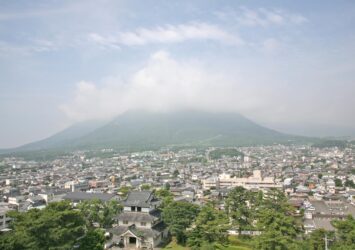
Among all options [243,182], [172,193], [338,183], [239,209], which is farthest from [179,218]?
[338,183]

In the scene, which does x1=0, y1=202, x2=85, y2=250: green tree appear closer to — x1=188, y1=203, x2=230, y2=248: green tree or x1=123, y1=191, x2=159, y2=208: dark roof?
x1=188, y1=203, x2=230, y2=248: green tree

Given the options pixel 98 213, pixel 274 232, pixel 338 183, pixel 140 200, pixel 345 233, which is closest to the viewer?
pixel 274 232

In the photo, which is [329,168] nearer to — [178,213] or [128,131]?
[178,213]

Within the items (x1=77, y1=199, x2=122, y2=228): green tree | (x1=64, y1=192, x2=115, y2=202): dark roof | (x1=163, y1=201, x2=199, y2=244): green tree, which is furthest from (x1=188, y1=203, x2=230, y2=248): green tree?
(x1=64, y1=192, x2=115, y2=202): dark roof

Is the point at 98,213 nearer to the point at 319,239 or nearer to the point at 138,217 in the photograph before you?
the point at 138,217

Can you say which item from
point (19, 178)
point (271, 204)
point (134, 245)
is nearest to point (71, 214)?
point (134, 245)

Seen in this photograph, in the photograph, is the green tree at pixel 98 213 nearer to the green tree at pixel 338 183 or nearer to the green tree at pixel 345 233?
the green tree at pixel 345 233
